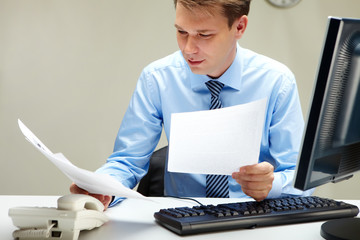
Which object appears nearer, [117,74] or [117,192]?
[117,192]

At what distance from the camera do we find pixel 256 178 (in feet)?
4.15

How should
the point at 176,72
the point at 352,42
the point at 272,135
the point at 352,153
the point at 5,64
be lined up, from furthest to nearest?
the point at 5,64, the point at 176,72, the point at 272,135, the point at 352,153, the point at 352,42

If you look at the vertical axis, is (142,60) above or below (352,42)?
below

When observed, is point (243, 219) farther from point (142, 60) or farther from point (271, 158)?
point (142, 60)

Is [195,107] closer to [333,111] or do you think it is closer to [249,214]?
[249,214]

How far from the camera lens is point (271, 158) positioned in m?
1.73

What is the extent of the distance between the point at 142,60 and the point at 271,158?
1615mm

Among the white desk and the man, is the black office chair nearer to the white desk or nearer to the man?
the man

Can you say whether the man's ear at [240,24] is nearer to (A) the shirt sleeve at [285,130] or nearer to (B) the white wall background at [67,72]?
(A) the shirt sleeve at [285,130]

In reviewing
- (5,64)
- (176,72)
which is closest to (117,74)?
(5,64)

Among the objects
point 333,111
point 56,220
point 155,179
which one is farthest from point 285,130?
point 56,220

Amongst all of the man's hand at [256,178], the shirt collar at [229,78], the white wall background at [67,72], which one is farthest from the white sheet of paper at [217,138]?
the white wall background at [67,72]

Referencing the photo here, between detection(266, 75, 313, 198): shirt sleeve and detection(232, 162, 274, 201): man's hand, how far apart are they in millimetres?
281

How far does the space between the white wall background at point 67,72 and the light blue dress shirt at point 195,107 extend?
1.28 meters
